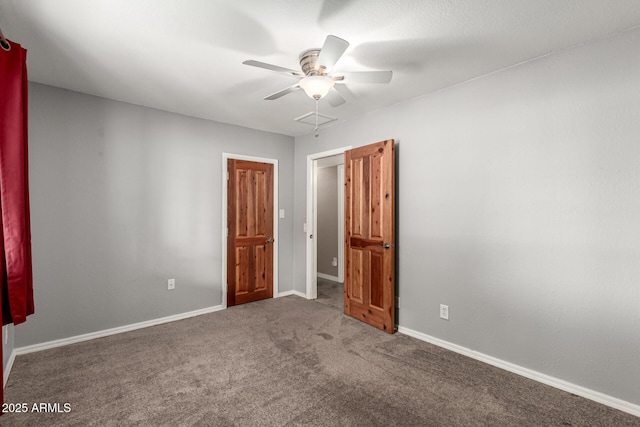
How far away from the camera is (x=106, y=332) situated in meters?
3.15

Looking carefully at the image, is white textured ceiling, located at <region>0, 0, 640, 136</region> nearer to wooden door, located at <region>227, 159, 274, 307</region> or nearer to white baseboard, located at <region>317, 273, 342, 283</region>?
wooden door, located at <region>227, 159, 274, 307</region>

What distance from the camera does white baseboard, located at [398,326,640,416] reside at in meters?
1.99

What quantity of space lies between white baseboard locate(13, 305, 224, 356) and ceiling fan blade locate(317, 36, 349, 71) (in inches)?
127

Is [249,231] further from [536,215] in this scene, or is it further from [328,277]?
[536,215]

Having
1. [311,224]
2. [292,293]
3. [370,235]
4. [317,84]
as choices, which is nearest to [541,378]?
[370,235]

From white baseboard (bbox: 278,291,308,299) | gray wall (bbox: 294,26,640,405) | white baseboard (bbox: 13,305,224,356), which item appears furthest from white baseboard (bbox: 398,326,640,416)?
white baseboard (bbox: 13,305,224,356)

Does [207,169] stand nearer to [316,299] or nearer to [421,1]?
[316,299]

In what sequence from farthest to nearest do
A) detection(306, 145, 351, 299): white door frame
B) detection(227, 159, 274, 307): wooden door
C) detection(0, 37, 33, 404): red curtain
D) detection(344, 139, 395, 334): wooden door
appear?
detection(306, 145, 351, 299): white door frame
detection(227, 159, 274, 307): wooden door
detection(344, 139, 395, 334): wooden door
detection(0, 37, 33, 404): red curtain

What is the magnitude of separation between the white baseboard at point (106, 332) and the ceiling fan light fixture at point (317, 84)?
2998 millimetres

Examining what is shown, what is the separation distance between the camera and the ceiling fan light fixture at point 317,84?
2.10 metres

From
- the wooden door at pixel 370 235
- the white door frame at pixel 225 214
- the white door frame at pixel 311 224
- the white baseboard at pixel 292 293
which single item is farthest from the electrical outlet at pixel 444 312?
the white door frame at pixel 225 214

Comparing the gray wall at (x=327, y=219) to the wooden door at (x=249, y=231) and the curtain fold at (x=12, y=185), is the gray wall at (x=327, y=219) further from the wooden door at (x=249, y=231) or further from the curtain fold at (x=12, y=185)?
the curtain fold at (x=12, y=185)

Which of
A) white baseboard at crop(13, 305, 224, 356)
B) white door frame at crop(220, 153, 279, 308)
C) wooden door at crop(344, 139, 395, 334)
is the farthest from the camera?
white door frame at crop(220, 153, 279, 308)

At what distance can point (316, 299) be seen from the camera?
448 cm
